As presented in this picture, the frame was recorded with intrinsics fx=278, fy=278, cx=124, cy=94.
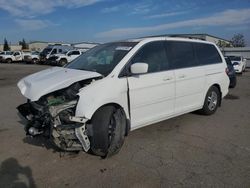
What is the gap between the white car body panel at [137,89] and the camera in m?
3.96

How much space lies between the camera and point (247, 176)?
12.0 ft

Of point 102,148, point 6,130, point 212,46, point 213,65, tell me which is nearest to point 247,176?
point 102,148

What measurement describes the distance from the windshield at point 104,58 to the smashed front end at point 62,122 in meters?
0.60

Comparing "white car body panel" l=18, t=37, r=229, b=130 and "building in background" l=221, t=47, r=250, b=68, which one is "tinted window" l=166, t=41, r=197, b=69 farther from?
"building in background" l=221, t=47, r=250, b=68

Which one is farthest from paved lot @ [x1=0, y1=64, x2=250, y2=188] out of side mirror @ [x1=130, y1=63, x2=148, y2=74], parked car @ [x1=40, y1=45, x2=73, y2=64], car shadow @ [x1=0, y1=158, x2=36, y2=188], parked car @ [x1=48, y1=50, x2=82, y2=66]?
parked car @ [x1=40, y1=45, x2=73, y2=64]

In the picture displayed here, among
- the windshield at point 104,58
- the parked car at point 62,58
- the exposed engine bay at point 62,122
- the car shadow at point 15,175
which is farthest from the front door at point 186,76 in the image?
the parked car at point 62,58

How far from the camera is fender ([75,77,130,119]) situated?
12.5 feet

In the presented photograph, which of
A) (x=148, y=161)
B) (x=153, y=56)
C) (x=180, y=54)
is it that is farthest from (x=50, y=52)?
(x=148, y=161)

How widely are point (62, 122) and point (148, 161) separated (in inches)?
54.6

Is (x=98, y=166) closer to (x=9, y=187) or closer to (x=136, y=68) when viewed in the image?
(x=9, y=187)

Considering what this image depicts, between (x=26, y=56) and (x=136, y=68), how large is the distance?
3632cm

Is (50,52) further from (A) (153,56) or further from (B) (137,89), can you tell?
(B) (137,89)

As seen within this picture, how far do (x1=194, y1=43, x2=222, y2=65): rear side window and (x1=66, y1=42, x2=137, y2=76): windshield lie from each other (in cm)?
195

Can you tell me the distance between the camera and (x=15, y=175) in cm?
371
